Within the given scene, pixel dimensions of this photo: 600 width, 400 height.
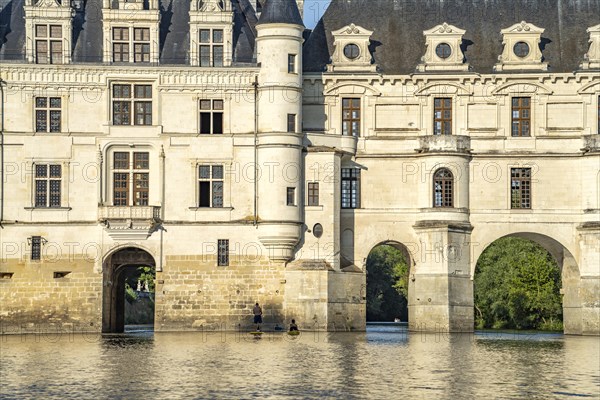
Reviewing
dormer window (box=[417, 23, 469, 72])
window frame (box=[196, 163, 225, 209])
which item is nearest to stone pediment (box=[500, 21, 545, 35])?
dormer window (box=[417, 23, 469, 72])

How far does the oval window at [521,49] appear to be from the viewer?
62.2 m

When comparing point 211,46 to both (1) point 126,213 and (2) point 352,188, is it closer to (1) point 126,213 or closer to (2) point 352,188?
(1) point 126,213

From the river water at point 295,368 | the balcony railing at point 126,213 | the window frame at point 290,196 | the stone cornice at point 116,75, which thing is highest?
the stone cornice at point 116,75

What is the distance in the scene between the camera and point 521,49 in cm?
6222

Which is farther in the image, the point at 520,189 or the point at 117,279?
the point at 117,279

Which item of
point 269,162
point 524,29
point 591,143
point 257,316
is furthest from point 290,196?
point 591,143

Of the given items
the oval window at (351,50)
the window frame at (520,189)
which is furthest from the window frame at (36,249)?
the window frame at (520,189)

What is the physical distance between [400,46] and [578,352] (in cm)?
2138

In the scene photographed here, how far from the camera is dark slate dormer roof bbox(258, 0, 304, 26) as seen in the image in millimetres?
60059

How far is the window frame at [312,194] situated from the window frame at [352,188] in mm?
1722

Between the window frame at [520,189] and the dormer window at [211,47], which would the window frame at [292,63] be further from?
the window frame at [520,189]

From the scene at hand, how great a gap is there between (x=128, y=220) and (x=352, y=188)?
9.83m

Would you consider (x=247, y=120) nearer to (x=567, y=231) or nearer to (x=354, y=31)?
(x=354, y=31)

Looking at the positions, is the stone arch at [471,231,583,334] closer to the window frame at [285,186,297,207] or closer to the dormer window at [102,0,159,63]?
the window frame at [285,186,297,207]
